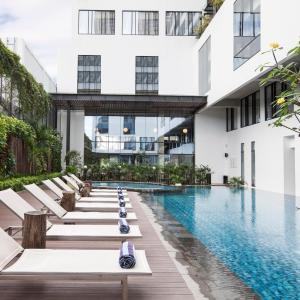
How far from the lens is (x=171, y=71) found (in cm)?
2906

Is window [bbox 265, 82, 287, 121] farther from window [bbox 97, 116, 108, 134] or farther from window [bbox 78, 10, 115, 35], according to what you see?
window [bbox 78, 10, 115, 35]

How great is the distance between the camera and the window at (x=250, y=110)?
67.9 ft

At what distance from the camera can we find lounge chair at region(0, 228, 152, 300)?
320 centimetres

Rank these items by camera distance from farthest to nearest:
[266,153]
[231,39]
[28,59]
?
[231,39]
[28,59]
[266,153]

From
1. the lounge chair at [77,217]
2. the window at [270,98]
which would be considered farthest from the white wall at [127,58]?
the lounge chair at [77,217]

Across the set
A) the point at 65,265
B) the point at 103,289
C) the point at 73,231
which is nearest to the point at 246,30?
the point at 73,231

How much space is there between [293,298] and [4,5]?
31.8 meters

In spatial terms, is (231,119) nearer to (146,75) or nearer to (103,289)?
(146,75)

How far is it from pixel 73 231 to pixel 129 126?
2258cm

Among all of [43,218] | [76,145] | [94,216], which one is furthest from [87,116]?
[43,218]

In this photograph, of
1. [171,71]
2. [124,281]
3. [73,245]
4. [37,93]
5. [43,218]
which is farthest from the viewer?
[171,71]

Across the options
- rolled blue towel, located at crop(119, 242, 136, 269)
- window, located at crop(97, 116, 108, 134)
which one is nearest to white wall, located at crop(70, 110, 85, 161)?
window, located at crop(97, 116, 108, 134)

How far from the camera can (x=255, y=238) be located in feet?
23.9

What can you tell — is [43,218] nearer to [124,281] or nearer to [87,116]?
[124,281]
